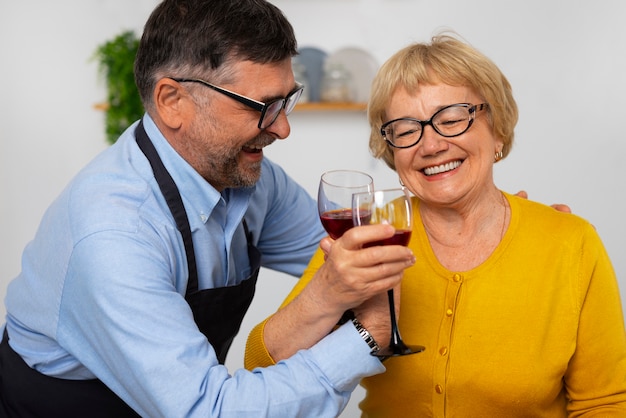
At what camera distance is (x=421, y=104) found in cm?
188

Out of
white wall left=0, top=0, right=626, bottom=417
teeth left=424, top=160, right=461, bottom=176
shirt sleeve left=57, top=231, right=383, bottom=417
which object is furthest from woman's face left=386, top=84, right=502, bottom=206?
white wall left=0, top=0, right=626, bottom=417

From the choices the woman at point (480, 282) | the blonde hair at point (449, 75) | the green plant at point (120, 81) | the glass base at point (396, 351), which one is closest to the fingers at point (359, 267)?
the glass base at point (396, 351)

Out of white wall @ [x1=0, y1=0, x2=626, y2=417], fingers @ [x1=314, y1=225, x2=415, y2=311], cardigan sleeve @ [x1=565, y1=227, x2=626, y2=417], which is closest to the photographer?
fingers @ [x1=314, y1=225, x2=415, y2=311]

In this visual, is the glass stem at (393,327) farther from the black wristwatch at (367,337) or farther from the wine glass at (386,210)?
the wine glass at (386,210)

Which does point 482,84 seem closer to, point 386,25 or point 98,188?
point 98,188

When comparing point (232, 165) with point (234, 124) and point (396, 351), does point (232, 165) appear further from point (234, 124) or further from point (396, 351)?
point (396, 351)

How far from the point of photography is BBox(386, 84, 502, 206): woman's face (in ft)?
6.14

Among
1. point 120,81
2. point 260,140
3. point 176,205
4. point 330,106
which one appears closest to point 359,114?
point 330,106

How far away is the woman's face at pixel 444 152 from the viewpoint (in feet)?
6.14

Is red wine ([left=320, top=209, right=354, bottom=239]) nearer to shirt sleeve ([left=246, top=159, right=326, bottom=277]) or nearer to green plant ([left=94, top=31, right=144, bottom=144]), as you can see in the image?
shirt sleeve ([left=246, top=159, right=326, bottom=277])

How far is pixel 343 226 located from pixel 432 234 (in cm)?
49

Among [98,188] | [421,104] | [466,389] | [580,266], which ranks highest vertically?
[421,104]

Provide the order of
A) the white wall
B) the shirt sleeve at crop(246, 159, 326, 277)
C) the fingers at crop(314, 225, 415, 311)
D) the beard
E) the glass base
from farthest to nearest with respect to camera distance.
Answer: the white wall
the shirt sleeve at crop(246, 159, 326, 277)
the beard
the glass base
the fingers at crop(314, 225, 415, 311)

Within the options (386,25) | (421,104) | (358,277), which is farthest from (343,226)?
(386,25)
